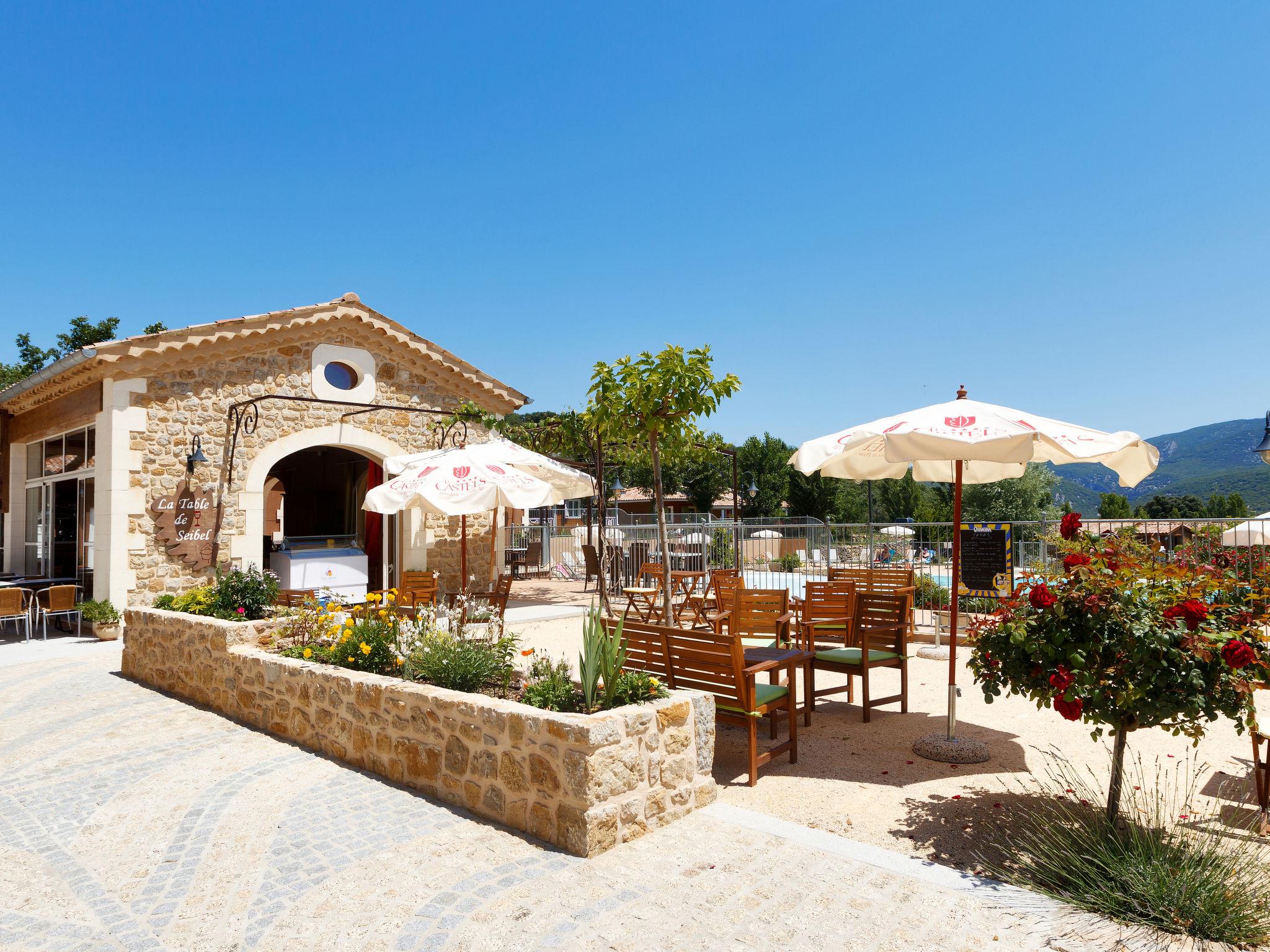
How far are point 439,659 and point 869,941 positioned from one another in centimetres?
277

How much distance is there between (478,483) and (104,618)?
19.0ft

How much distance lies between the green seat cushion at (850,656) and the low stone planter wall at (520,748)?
6.16 ft

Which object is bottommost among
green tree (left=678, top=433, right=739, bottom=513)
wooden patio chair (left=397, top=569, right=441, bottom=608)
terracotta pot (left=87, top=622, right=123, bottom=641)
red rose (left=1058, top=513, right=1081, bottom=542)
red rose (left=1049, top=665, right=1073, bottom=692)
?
terracotta pot (left=87, top=622, right=123, bottom=641)

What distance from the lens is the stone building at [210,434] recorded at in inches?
403

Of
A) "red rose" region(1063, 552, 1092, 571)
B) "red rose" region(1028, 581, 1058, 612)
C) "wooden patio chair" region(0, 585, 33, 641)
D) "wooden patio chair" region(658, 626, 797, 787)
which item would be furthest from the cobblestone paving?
"wooden patio chair" region(0, 585, 33, 641)

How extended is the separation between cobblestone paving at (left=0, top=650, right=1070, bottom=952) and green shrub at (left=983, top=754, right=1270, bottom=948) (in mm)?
345

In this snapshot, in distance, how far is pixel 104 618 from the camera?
999cm

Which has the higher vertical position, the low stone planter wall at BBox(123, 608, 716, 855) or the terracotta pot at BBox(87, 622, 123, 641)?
the low stone planter wall at BBox(123, 608, 716, 855)

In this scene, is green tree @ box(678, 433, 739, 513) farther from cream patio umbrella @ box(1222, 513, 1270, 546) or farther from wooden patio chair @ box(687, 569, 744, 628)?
wooden patio chair @ box(687, 569, 744, 628)

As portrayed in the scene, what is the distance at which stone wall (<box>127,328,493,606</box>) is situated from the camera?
10.4 metres

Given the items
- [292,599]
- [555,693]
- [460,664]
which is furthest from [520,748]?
[292,599]

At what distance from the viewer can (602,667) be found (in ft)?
13.4

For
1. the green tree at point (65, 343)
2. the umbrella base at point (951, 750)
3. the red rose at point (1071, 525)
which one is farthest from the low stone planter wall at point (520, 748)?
the green tree at point (65, 343)

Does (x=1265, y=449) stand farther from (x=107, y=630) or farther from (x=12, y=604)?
(x=12, y=604)
